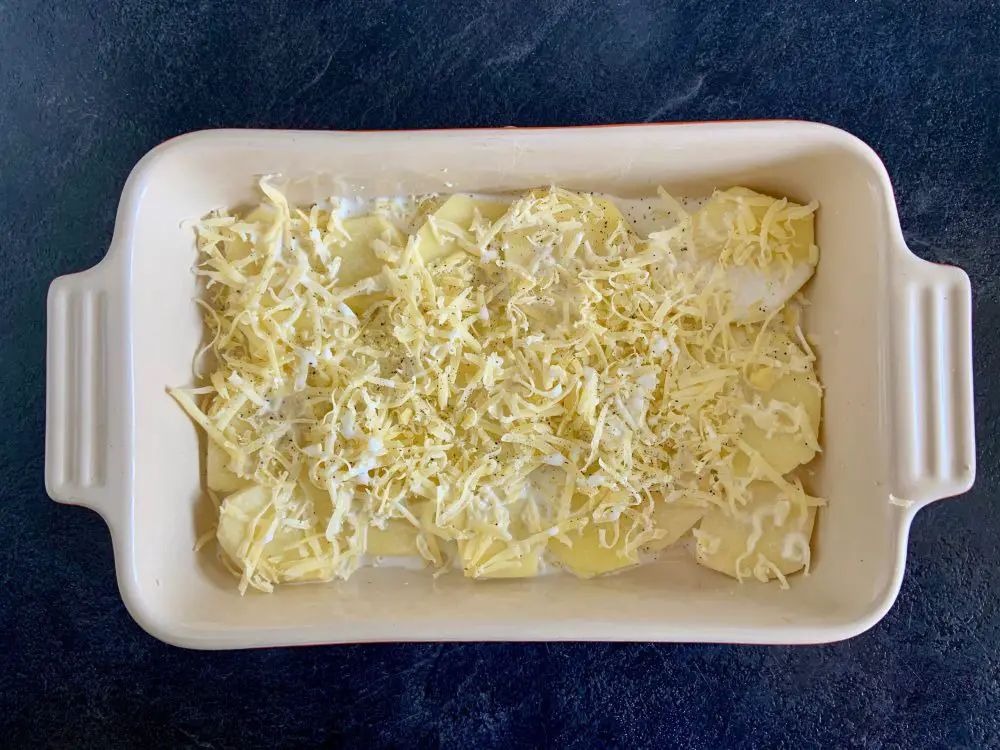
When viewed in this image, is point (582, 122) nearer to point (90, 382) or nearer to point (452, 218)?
point (452, 218)

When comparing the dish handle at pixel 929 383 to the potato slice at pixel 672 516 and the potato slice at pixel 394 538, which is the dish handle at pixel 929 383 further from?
the potato slice at pixel 394 538

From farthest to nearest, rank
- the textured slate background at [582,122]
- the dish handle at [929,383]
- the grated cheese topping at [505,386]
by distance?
1. the textured slate background at [582,122]
2. the grated cheese topping at [505,386]
3. the dish handle at [929,383]

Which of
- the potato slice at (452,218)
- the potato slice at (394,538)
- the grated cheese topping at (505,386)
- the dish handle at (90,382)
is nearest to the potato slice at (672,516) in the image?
the grated cheese topping at (505,386)

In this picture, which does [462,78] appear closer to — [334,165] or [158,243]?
[334,165]

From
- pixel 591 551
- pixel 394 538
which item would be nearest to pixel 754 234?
pixel 591 551

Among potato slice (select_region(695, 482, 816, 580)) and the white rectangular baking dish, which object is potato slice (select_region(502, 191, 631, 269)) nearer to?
the white rectangular baking dish

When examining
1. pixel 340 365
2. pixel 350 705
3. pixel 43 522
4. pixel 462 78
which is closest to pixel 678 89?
pixel 462 78
